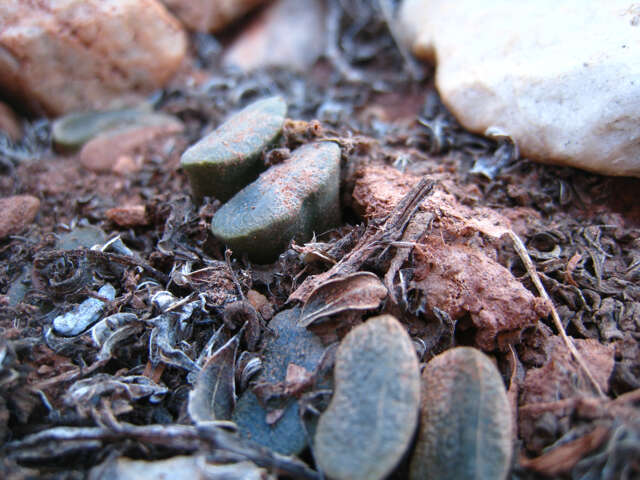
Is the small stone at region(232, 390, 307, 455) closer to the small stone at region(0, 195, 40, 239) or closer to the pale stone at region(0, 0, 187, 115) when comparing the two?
the small stone at region(0, 195, 40, 239)

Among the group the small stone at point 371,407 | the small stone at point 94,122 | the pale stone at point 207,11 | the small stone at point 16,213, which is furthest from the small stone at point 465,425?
the pale stone at point 207,11

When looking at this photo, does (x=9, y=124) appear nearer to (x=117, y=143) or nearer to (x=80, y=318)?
(x=117, y=143)

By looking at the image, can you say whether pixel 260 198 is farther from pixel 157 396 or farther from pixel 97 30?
pixel 97 30

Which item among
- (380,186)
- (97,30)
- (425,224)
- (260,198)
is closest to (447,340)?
(425,224)

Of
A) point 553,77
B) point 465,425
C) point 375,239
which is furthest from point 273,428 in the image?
point 553,77

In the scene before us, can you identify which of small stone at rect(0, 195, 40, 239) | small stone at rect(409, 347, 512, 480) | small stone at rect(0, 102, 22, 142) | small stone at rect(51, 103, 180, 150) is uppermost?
small stone at rect(0, 102, 22, 142)

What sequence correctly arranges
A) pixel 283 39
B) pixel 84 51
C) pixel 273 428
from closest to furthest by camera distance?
pixel 273 428
pixel 84 51
pixel 283 39

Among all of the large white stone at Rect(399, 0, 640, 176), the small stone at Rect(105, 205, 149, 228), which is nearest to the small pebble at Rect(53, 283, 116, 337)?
the small stone at Rect(105, 205, 149, 228)
